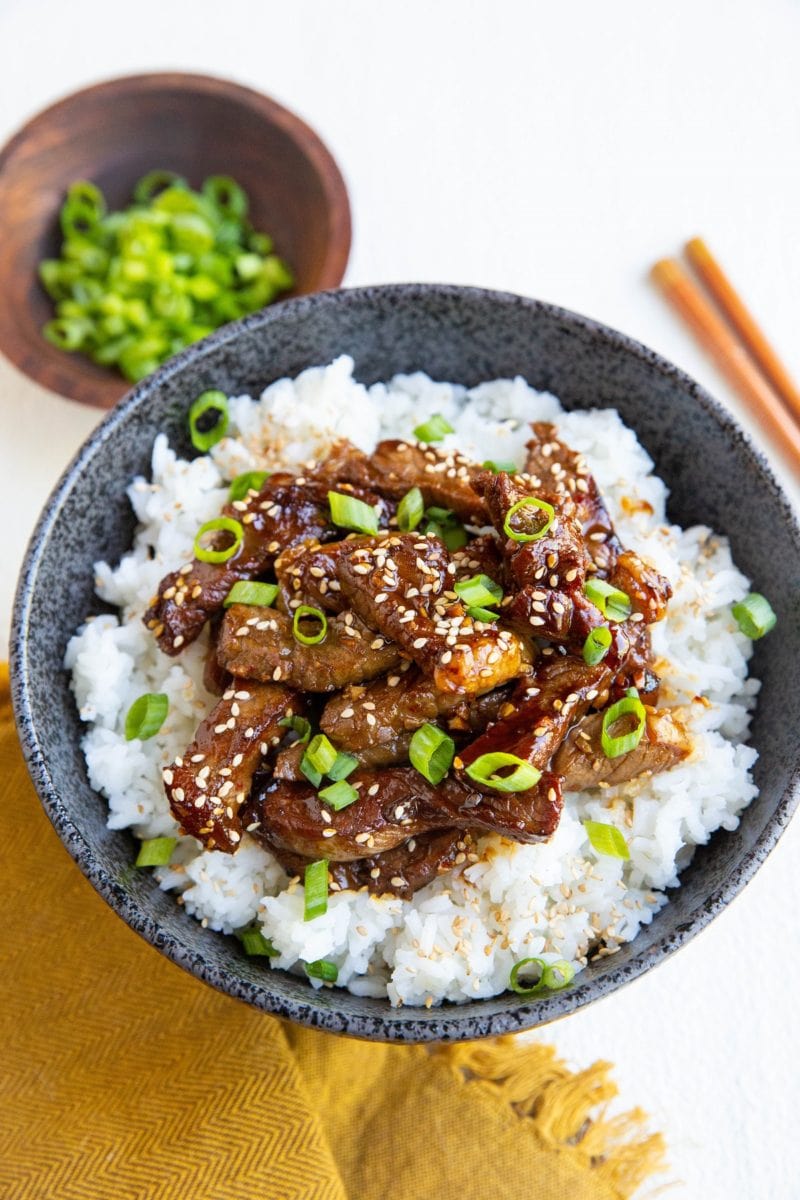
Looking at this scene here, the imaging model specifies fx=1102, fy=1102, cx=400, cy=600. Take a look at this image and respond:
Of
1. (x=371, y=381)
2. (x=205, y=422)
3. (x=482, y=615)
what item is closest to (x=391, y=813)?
(x=482, y=615)

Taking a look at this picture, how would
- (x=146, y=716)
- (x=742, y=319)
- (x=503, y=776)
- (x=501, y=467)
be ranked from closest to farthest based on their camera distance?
(x=503, y=776) < (x=146, y=716) < (x=501, y=467) < (x=742, y=319)

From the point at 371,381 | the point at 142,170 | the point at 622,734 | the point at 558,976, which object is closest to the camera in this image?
Answer: the point at 558,976

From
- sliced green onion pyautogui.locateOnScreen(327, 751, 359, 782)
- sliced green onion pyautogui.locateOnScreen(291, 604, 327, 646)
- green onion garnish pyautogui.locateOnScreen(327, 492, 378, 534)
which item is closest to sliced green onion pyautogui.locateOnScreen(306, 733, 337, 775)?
sliced green onion pyautogui.locateOnScreen(327, 751, 359, 782)

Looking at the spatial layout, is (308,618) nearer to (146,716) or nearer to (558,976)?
(146,716)

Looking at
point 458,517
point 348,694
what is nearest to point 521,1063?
point 348,694

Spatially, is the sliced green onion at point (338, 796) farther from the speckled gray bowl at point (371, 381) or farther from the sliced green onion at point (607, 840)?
the sliced green onion at point (607, 840)

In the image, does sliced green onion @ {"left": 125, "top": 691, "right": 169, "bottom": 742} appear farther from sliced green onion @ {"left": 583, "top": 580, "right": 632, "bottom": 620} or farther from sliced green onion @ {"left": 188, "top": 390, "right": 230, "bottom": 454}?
sliced green onion @ {"left": 583, "top": 580, "right": 632, "bottom": 620}
